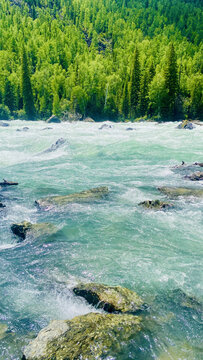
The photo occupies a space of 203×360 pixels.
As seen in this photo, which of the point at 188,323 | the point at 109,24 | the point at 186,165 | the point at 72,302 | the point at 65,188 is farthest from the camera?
the point at 109,24

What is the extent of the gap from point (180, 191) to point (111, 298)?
31.2 ft

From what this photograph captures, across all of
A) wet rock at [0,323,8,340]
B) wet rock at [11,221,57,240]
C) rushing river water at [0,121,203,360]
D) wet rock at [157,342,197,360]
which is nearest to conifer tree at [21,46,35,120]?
rushing river water at [0,121,203,360]

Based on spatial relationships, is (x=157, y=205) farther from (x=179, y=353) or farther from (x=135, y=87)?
(x=135, y=87)

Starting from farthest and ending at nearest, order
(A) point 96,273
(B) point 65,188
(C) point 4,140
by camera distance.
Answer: (C) point 4,140
(B) point 65,188
(A) point 96,273

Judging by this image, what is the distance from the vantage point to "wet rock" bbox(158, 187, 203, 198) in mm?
14234

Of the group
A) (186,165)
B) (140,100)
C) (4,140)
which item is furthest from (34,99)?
(186,165)

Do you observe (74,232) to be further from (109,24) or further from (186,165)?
(109,24)

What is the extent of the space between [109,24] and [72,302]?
535ft

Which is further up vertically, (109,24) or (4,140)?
(109,24)

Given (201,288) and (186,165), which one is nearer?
(201,288)

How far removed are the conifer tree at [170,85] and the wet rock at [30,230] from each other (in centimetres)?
5665

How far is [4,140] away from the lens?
34625mm

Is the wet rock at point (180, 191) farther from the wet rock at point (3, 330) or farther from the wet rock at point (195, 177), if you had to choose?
the wet rock at point (3, 330)

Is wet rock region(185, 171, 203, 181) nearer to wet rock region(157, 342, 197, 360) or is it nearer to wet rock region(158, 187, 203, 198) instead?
wet rock region(158, 187, 203, 198)
